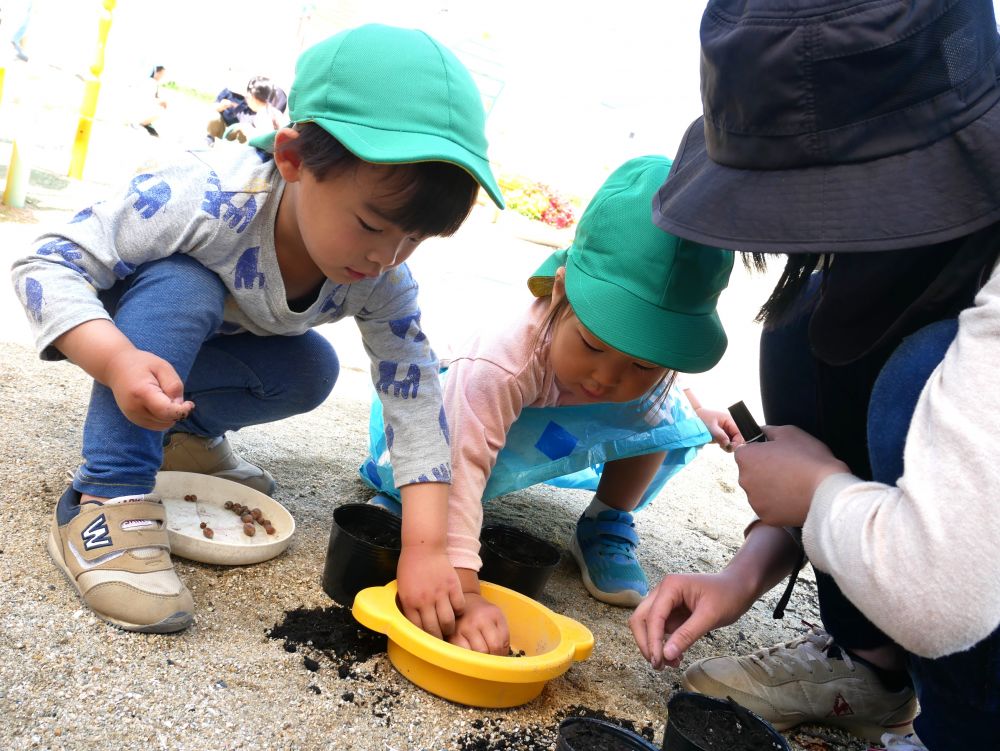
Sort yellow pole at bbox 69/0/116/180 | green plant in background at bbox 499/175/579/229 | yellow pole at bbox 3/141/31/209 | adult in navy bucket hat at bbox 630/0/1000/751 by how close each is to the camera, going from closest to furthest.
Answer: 1. adult in navy bucket hat at bbox 630/0/1000/751
2. yellow pole at bbox 3/141/31/209
3. yellow pole at bbox 69/0/116/180
4. green plant in background at bbox 499/175/579/229

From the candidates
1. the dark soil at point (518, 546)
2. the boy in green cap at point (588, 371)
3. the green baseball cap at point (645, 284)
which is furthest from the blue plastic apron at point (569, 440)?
the green baseball cap at point (645, 284)

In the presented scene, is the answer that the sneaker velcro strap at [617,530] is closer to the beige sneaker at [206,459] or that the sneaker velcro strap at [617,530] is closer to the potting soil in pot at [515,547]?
the potting soil in pot at [515,547]

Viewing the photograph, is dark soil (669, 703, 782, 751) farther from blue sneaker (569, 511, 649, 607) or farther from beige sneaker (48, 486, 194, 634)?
beige sneaker (48, 486, 194, 634)

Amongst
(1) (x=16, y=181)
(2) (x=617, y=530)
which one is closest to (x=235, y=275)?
(2) (x=617, y=530)

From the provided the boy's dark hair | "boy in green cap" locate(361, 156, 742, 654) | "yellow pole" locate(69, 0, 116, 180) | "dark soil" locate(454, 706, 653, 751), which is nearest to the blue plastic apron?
"boy in green cap" locate(361, 156, 742, 654)

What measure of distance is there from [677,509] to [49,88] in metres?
10.1

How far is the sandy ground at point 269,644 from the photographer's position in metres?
A: 1.17

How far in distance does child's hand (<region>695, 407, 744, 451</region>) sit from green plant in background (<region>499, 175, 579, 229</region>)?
9269 mm

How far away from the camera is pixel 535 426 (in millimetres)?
2000

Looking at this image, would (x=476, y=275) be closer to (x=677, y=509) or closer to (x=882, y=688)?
(x=677, y=509)

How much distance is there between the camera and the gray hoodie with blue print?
1.41 m

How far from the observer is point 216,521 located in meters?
1.79

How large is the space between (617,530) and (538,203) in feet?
32.5

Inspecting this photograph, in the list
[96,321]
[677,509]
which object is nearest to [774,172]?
[96,321]
